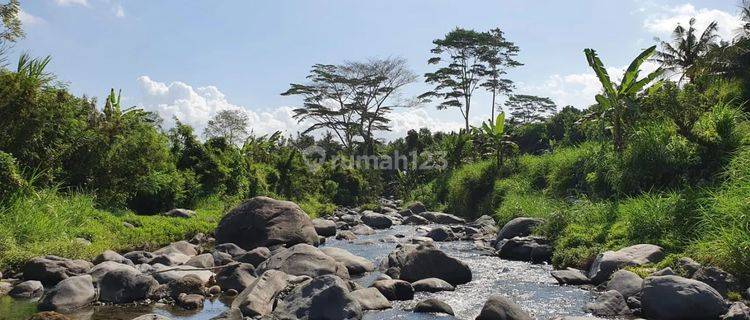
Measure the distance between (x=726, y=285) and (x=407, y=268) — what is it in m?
4.95

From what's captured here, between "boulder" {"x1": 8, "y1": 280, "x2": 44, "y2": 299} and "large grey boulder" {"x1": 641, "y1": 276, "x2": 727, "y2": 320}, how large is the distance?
29.5ft

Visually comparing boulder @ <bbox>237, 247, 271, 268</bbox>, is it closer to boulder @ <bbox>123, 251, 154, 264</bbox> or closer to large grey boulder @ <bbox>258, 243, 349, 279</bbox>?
large grey boulder @ <bbox>258, 243, 349, 279</bbox>

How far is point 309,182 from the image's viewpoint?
29.6 metres

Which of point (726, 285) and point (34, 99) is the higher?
point (34, 99)

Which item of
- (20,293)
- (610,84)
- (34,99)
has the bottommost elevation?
(20,293)

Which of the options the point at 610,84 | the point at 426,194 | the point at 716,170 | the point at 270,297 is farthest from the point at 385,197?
the point at 270,297

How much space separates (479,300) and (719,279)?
11.2 ft

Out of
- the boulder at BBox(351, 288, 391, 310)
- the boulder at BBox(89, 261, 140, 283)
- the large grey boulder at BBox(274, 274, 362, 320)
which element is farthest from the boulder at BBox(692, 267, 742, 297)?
the boulder at BBox(89, 261, 140, 283)

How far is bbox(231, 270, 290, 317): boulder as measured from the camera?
794 cm

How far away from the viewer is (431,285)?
31.8ft

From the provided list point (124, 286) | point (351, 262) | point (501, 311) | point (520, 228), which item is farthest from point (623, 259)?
point (124, 286)

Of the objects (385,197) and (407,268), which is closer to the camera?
(407,268)

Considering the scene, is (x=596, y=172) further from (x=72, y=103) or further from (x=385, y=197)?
(x=385, y=197)

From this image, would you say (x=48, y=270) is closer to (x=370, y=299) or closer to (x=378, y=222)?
(x=370, y=299)
